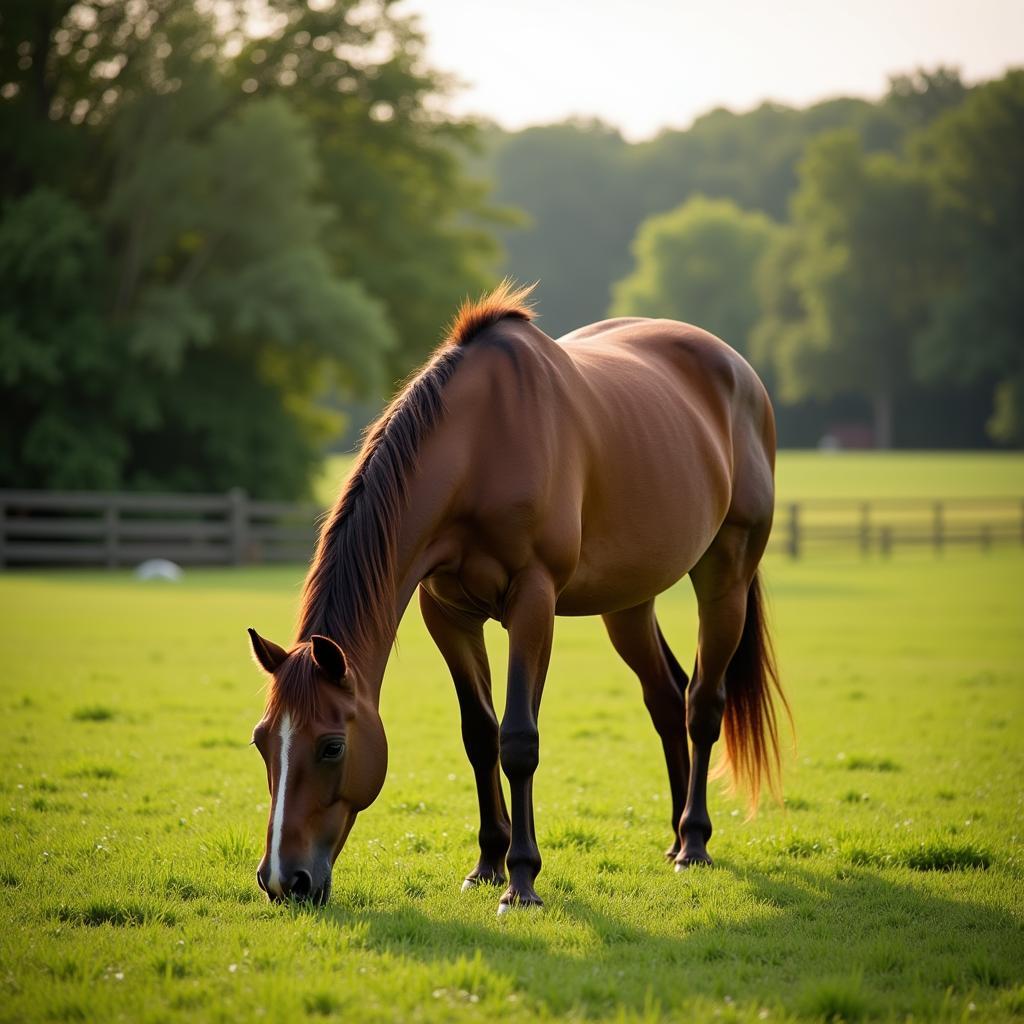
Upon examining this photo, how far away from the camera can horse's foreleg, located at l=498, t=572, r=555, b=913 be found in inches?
190

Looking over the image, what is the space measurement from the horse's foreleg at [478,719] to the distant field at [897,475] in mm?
38206

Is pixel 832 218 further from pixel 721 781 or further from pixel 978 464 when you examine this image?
pixel 721 781

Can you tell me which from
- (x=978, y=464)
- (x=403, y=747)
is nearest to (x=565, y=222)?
(x=978, y=464)

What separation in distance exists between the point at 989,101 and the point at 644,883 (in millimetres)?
72246

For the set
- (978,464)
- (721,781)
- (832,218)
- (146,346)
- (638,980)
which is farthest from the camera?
(832,218)

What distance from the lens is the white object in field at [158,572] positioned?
23.3 meters

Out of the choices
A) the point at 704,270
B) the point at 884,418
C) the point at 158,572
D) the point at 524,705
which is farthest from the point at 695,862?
the point at 704,270

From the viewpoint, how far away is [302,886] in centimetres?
427

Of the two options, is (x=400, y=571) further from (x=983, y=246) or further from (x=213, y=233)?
(x=983, y=246)

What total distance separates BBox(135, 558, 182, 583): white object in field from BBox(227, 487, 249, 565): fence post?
6.48 feet

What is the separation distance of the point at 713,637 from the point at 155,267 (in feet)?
81.2

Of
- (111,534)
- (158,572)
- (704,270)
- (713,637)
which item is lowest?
(158,572)

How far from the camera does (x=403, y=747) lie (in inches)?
340

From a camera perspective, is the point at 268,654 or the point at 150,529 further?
the point at 150,529
